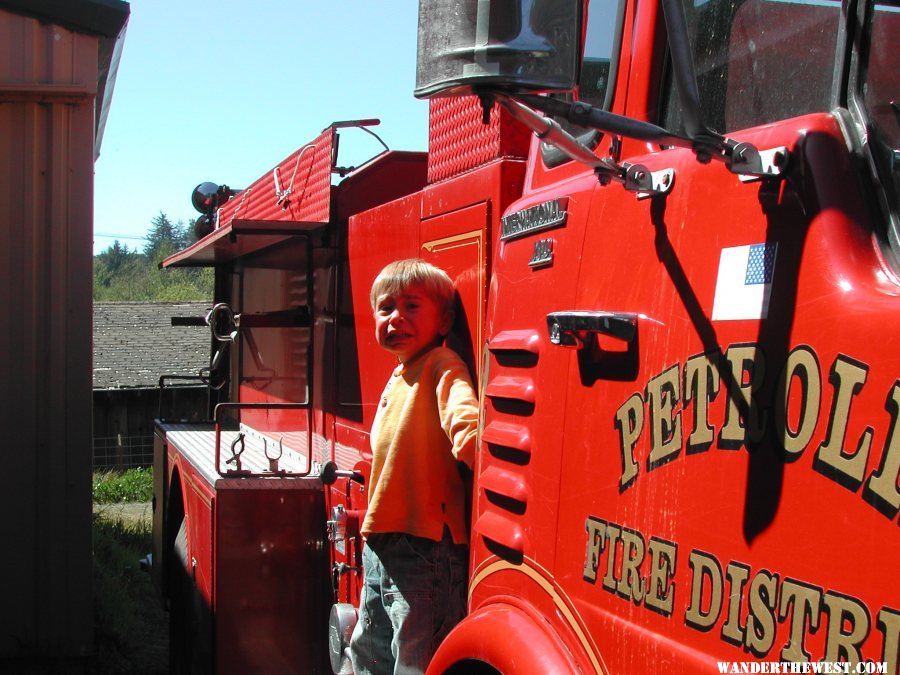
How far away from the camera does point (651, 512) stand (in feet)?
5.41

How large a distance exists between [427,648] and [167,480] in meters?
3.83

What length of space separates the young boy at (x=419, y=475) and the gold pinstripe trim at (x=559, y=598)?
1.36 feet

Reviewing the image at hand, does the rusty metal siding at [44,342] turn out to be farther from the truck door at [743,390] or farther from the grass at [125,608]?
the truck door at [743,390]

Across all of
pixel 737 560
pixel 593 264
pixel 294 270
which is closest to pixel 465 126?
pixel 593 264

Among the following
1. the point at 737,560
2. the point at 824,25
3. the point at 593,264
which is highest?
the point at 824,25

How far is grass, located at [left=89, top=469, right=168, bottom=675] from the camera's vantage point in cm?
625

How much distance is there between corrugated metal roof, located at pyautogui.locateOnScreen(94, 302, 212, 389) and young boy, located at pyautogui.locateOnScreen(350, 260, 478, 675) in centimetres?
2177

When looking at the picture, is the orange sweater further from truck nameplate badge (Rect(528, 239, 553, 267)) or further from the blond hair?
truck nameplate badge (Rect(528, 239, 553, 267))

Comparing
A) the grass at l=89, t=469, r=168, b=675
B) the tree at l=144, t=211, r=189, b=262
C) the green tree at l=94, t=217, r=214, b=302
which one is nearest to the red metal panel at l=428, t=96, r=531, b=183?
the grass at l=89, t=469, r=168, b=675

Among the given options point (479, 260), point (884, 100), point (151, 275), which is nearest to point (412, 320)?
point (479, 260)

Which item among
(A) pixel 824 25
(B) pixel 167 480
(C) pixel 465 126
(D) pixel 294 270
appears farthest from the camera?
(B) pixel 167 480

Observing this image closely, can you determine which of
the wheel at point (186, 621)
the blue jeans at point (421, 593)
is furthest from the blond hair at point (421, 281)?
the wheel at point (186, 621)

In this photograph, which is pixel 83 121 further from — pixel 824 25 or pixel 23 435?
pixel 824 25

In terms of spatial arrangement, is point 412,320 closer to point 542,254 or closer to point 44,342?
point 542,254
